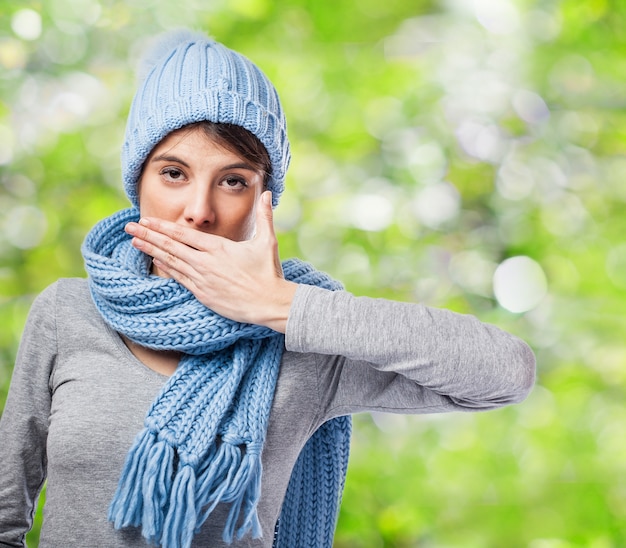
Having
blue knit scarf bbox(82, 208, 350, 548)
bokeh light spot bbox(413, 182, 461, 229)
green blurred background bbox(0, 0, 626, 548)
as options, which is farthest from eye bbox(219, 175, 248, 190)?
bokeh light spot bbox(413, 182, 461, 229)

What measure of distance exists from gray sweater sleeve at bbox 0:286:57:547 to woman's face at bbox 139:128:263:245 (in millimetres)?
276

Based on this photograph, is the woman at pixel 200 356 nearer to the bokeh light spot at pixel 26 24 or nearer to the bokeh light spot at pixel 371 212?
the bokeh light spot at pixel 371 212

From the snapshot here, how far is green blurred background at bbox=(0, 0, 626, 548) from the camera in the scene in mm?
2406

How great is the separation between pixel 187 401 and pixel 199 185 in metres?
0.35

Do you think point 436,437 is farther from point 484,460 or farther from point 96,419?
point 96,419

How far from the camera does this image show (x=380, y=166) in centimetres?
253

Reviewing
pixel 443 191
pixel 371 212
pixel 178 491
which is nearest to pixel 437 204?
pixel 443 191

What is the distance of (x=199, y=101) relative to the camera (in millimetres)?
1263

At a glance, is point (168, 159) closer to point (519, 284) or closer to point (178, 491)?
point (178, 491)

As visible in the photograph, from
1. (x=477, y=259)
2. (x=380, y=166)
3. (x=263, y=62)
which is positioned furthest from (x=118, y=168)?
(x=477, y=259)

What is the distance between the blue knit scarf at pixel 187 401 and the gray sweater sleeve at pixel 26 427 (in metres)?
0.11

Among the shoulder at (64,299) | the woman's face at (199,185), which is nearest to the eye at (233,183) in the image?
the woman's face at (199,185)

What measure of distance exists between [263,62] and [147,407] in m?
1.50

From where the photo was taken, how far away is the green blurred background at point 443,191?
241 cm
